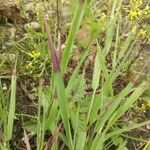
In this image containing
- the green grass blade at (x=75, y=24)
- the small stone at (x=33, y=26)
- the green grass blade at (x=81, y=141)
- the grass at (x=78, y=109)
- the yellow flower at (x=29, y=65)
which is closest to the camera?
the green grass blade at (x=75, y=24)

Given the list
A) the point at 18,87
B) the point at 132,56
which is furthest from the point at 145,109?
the point at 18,87

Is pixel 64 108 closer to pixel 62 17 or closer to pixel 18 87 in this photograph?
pixel 18 87

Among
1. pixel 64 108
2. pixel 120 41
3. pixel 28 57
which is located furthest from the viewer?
pixel 120 41

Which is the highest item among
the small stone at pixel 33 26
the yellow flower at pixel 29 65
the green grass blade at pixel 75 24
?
the green grass blade at pixel 75 24

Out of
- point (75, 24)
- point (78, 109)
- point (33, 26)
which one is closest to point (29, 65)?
point (33, 26)

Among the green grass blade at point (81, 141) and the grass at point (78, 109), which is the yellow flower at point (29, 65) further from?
the green grass blade at point (81, 141)

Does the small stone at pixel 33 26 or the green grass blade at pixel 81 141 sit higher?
the small stone at pixel 33 26

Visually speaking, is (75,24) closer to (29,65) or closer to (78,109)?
(78,109)

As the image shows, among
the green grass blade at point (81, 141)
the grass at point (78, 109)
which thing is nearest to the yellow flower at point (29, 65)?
the grass at point (78, 109)

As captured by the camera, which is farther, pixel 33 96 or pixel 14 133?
pixel 33 96

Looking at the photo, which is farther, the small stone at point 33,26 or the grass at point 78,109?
the small stone at point 33,26

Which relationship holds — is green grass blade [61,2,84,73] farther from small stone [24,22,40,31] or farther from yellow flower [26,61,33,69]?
small stone [24,22,40,31]
